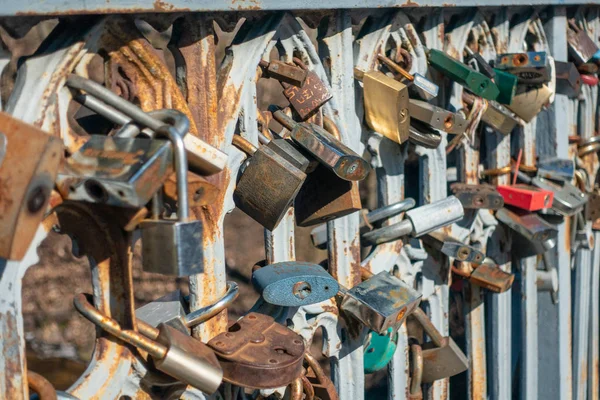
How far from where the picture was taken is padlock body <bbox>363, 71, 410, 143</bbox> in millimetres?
1549

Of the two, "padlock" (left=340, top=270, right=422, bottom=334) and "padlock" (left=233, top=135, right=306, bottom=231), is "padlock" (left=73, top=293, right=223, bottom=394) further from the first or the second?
"padlock" (left=340, top=270, right=422, bottom=334)

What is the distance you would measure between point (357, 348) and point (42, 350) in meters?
3.61

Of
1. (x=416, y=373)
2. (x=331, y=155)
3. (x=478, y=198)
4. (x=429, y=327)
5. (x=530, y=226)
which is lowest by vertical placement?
(x=416, y=373)

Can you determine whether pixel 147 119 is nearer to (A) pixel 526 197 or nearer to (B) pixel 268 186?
(B) pixel 268 186

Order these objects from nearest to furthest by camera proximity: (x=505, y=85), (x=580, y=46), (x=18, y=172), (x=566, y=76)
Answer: (x=18, y=172) → (x=505, y=85) → (x=566, y=76) → (x=580, y=46)

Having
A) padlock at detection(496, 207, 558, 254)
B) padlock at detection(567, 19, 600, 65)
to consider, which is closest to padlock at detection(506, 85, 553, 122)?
padlock at detection(496, 207, 558, 254)

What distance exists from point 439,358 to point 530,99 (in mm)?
722

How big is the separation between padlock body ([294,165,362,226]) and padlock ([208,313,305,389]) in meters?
0.23

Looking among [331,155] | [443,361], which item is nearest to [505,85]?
[443,361]

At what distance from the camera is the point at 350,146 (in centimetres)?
156

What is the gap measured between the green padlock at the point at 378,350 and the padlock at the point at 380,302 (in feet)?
0.38

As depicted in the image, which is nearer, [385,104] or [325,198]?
[325,198]

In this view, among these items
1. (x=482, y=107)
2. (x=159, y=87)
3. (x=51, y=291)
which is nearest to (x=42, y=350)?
(x=51, y=291)

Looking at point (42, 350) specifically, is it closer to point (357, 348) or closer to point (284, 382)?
point (357, 348)
